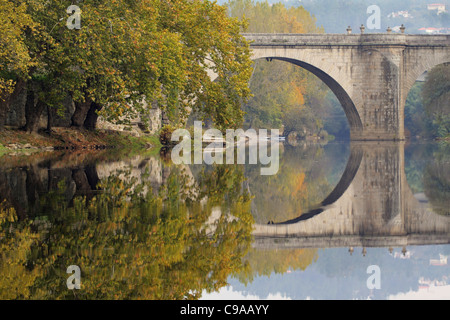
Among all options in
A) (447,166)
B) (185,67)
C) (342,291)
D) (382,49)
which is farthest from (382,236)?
(382,49)

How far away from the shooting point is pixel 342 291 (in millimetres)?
5168

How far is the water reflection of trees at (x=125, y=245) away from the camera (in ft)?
17.2

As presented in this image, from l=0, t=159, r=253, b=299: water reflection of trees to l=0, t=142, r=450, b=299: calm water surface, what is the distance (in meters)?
0.01

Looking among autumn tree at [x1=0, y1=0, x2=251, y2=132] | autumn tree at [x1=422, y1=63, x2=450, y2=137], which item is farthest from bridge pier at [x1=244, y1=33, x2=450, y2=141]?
autumn tree at [x1=0, y1=0, x2=251, y2=132]

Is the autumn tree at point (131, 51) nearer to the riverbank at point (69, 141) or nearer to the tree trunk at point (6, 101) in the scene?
the tree trunk at point (6, 101)

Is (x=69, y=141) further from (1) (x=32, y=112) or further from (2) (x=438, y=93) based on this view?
(2) (x=438, y=93)

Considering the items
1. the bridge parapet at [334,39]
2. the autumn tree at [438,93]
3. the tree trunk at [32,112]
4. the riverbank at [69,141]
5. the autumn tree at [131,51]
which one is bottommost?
the riverbank at [69,141]

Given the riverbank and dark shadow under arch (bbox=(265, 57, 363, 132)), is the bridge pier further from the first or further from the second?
the riverbank

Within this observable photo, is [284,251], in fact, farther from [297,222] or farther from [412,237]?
[297,222]

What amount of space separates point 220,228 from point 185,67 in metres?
15.6

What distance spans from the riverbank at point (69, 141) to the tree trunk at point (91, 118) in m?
0.28

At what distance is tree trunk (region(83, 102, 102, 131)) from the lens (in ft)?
91.5

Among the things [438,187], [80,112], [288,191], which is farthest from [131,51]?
[438,187]

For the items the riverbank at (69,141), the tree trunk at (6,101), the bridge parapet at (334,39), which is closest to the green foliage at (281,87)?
the bridge parapet at (334,39)
